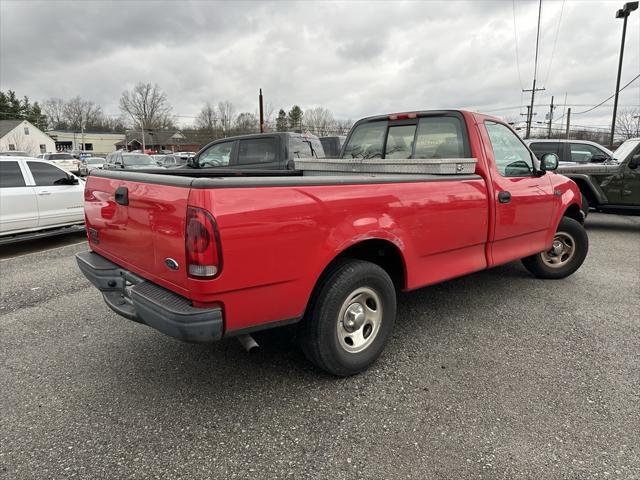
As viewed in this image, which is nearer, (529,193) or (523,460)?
(523,460)

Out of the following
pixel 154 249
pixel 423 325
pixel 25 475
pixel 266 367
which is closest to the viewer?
pixel 25 475

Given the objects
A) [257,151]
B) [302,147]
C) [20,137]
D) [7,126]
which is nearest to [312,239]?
[302,147]

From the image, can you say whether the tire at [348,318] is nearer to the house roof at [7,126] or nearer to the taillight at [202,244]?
the taillight at [202,244]

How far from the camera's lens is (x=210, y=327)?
89.4 inches

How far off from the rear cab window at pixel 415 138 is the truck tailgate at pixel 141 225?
2.65 metres

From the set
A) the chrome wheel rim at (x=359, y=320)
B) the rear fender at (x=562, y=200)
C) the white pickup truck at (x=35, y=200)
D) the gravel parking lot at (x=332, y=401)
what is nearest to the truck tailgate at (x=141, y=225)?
the gravel parking lot at (x=332, y=401)

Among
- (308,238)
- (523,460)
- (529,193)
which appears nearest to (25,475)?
(308,238)

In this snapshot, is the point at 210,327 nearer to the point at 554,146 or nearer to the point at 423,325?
the point at 423,325

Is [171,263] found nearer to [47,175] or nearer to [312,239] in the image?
[312,239]

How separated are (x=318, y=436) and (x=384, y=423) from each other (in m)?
0.42

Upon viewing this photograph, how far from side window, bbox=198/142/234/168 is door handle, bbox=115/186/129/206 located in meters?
6.79

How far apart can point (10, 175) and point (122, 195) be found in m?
5.99

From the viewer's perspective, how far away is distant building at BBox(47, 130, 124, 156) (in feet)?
304

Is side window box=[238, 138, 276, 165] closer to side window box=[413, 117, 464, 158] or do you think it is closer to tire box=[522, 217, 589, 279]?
side window box=[413, 117, 464, 158]
